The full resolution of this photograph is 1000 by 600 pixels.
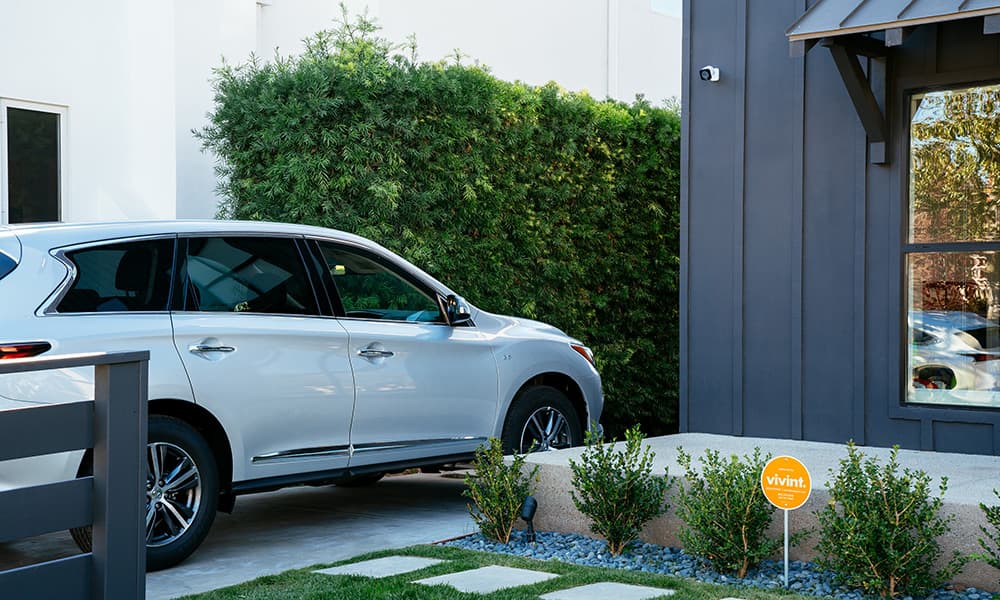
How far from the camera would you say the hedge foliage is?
913cm

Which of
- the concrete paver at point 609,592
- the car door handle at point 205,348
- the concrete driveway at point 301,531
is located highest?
the car door handle at point 205,348

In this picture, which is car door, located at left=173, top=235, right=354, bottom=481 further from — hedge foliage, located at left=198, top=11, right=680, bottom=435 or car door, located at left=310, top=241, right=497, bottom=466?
hedge foliage, located at left=198, top=11, right=680, bottom=435

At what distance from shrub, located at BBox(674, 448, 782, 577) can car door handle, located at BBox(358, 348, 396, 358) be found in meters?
2.28

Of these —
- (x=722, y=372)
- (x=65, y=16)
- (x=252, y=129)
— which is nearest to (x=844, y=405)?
(x=722, y=372)

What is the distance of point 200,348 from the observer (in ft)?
20.1

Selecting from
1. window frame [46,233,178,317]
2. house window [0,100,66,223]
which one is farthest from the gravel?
house window [0,100,66,223]

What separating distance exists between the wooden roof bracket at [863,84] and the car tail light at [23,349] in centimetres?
485

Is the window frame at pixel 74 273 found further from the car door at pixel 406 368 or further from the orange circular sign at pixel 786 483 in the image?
the orange circular sign at pixel 786 483

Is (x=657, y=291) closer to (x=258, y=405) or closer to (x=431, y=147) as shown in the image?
(x=431, y=147)

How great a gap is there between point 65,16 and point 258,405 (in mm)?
5960

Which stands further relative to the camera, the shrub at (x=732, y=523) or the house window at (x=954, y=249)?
the house window at (x=954, y=249)

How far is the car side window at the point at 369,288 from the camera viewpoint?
7.17 metres

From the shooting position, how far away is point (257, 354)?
638 centimetres

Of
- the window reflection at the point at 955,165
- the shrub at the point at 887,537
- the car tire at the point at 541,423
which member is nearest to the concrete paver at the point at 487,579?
the shrub at the point at 887,537
